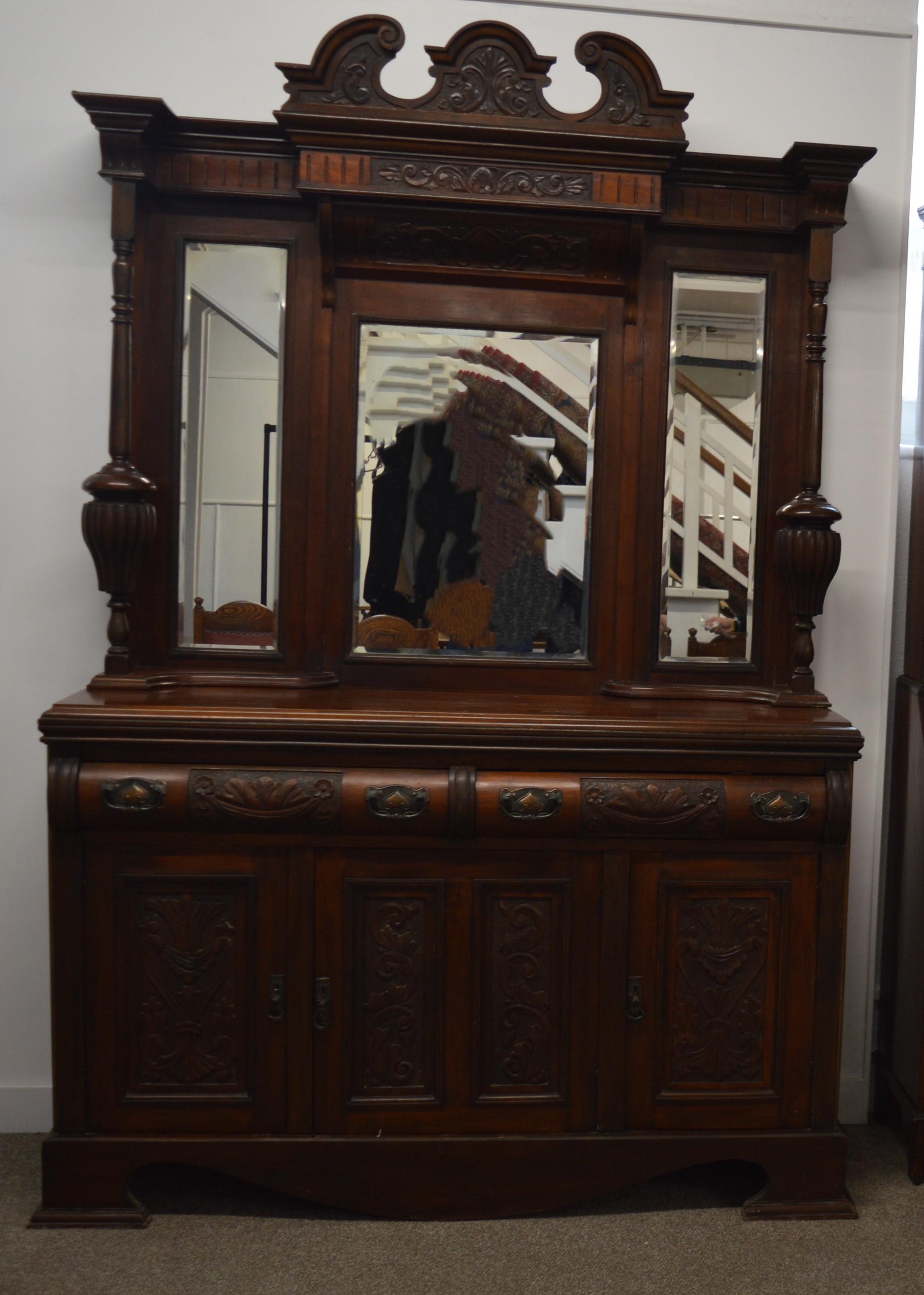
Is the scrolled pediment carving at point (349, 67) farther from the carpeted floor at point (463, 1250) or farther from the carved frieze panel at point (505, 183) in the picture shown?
the carpeted floor at point (463, 1250)

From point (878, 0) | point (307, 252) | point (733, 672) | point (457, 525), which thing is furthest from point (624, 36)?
point (733, 672)

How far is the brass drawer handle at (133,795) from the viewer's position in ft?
6.56

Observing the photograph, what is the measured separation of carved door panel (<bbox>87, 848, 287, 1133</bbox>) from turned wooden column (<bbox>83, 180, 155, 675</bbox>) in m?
0.55

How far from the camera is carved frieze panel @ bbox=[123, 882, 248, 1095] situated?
2.04m

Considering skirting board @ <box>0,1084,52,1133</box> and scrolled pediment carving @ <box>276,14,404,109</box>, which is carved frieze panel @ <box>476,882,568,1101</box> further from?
scrolled pediment carving @ <box>276,14,404,109</box>

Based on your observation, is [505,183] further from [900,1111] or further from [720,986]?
[900,1111]

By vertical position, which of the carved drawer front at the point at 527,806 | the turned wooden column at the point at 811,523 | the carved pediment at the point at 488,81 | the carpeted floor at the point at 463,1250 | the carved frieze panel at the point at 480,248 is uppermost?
the carved pediment at the point at 488,81

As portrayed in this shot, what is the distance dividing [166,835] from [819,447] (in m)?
1.83

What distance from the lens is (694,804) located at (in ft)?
6.75

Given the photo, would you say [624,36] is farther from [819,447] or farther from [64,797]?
[64,797]

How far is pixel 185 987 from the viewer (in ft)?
6.72

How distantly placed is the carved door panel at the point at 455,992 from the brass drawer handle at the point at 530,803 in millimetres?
104

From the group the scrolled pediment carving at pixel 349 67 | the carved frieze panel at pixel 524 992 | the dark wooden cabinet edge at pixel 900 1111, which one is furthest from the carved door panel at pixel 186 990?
the scrolled pediment carving at pixel 349 67

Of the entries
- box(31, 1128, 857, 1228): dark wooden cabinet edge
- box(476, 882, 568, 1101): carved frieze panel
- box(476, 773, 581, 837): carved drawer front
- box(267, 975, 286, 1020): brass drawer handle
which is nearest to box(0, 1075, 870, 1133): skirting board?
box(31, 1128, 857, 1228): dark wooden cabinet edge
